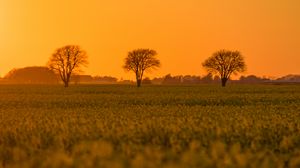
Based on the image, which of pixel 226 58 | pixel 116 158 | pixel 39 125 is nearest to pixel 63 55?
pixel 226 58

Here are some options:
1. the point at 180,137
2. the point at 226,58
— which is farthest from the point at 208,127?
the point at 226,58

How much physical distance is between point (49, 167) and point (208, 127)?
284 inches

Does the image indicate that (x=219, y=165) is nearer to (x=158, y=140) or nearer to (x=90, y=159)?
(x=90, y=159)

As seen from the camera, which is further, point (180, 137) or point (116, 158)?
point (180, 137)

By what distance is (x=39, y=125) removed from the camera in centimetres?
1631

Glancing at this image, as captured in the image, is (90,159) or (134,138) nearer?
(90,159)

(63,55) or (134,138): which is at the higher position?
(63,55)

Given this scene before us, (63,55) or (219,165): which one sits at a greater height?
(63,55)

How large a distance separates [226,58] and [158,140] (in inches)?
4574

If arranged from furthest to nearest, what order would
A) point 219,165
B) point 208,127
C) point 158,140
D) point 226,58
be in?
1. point 226,58
2. point 208,127
3. point 158,140
4. point 219,165

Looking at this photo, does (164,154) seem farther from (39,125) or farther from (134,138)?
(39,125)

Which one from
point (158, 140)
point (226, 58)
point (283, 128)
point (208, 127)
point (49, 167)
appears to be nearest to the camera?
point (49, 167)

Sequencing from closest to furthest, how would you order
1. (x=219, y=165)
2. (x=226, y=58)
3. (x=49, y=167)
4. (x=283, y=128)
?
(x=49, y=167), (x=219, y=165), (x=283, y=128), (x=226, y=58)

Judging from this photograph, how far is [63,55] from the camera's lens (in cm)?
13112
